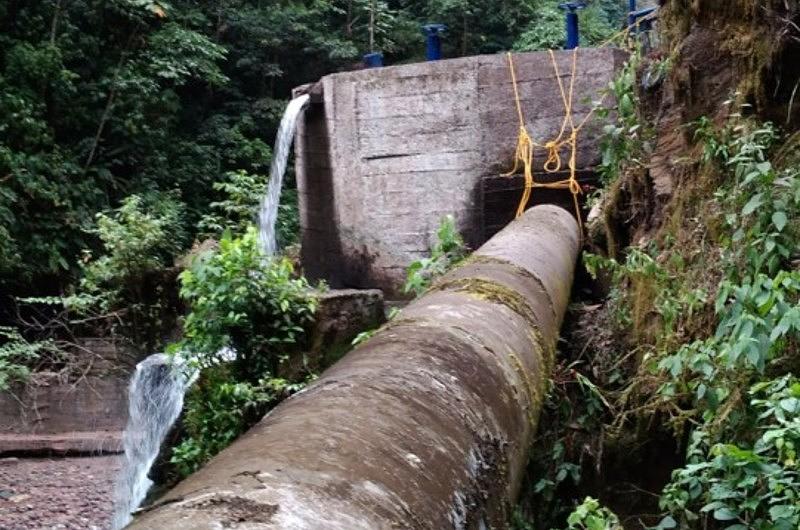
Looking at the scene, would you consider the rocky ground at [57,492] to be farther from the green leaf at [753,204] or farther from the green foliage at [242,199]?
the green leaf at [753,204]

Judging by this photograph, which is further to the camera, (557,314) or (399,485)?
(557,314)

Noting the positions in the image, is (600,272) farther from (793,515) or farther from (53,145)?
(53,145)

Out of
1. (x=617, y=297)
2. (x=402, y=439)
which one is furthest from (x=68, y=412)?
(x=402, y=439)

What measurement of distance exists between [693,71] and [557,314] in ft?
5.01

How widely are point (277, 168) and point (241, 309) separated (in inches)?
216

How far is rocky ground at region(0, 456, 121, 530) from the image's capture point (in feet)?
22.9

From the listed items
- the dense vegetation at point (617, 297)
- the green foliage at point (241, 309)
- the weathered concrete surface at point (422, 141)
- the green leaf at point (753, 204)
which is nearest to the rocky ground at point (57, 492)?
the dense vegetation at point (617, 297)

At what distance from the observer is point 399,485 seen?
4.69ft

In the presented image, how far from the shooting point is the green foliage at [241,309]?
4.72m

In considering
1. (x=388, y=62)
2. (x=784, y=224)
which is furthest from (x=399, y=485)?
(x=388, y=62)

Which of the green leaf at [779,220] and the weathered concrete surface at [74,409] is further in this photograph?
the weathered concrete surface at [74,409]

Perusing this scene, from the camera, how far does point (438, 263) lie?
18.5ft

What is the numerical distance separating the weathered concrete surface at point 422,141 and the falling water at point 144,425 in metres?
2.73

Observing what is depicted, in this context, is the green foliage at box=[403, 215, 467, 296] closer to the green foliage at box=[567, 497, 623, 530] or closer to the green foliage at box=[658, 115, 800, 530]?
the green foliage at box=[658, 115, 800, 530]
